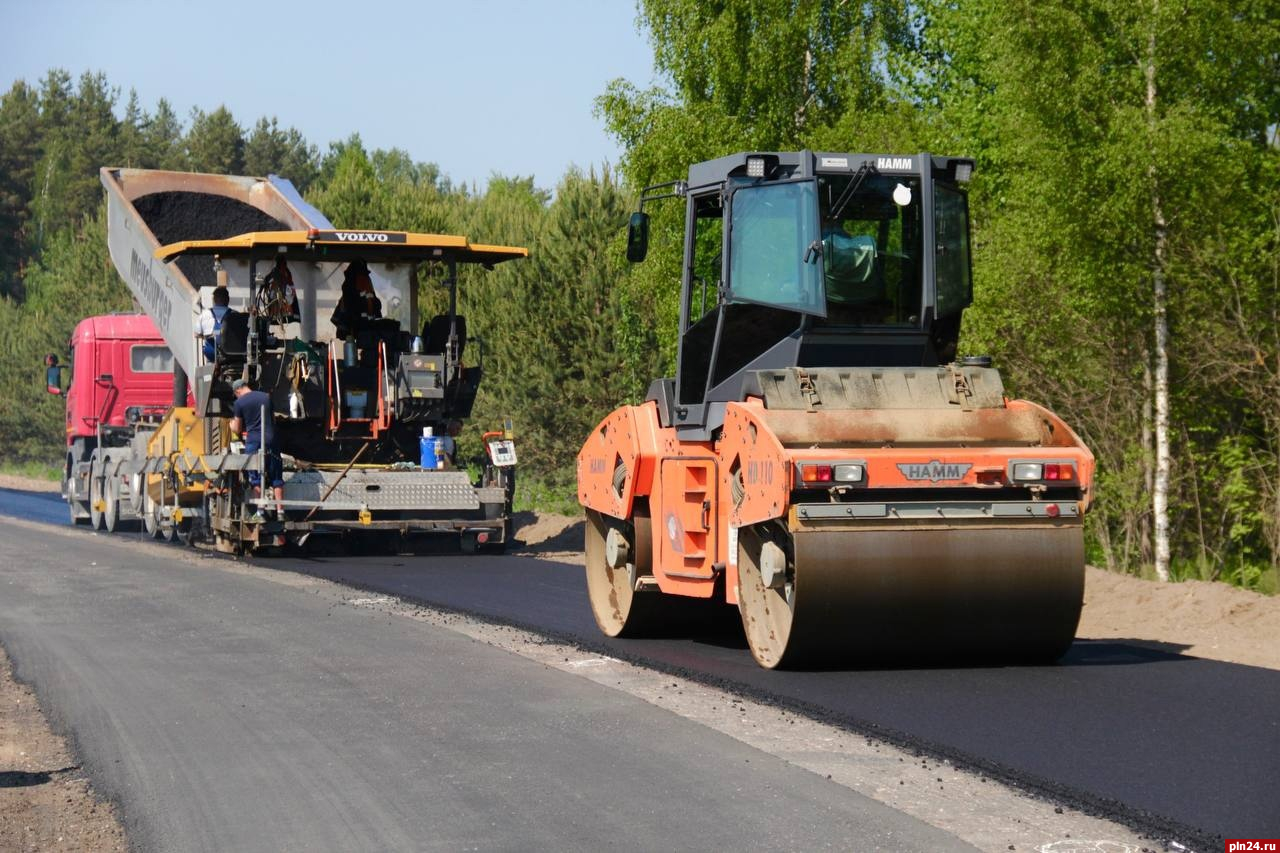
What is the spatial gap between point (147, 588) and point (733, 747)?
8559 mm

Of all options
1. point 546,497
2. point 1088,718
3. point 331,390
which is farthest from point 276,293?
point 1088,718

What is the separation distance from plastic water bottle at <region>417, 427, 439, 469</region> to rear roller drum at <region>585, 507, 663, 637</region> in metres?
6.69

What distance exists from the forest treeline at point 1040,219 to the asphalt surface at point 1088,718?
313 inches

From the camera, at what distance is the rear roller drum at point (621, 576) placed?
413 inches

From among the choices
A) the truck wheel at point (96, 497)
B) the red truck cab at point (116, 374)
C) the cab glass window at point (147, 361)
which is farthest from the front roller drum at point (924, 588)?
the cab glass window at point (147, 361)

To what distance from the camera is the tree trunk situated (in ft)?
56.9

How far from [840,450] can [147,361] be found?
18.1m

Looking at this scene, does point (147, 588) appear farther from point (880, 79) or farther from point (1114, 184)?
point (880, 79)

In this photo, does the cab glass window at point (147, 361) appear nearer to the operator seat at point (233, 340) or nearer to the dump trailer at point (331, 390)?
the dump trailer at point (331, 390)

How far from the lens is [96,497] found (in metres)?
24.1

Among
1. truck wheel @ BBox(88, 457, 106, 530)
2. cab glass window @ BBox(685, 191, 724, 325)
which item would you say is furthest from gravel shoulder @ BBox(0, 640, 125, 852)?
truck wheel @ BBox(88, 457, 106, 530)

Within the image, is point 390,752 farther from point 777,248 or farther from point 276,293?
point 276,293

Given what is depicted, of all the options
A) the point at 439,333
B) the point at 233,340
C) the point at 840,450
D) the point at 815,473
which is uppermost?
the point at 439,333

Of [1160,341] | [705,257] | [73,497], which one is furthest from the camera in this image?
[73,497]
